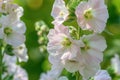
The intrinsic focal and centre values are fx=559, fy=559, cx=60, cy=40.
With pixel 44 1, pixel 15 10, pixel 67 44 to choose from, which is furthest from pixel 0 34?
pixel 44 1

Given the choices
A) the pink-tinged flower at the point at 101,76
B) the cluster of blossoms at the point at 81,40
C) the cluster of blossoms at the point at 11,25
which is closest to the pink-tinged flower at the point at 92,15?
the cluster of blossoms at the point at 81,40

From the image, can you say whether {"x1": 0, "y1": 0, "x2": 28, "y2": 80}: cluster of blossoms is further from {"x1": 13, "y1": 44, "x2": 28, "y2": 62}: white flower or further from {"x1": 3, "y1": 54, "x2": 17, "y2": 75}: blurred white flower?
{"x1": 3, "y1": 54, "x2": 17, "y2": 75}: blurred white flower

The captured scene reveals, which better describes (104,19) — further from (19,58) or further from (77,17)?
(19,58)

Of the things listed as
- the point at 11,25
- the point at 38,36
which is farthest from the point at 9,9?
the point at 38,36

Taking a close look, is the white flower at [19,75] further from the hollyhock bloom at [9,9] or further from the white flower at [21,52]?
the hollyhock bloom at [9,9]

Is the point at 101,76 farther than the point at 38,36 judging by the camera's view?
No

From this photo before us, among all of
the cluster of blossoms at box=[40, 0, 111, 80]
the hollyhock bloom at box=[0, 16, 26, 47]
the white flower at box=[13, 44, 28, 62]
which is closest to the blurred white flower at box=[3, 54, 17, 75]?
the white flower at box=[13, 44, 28, 62]

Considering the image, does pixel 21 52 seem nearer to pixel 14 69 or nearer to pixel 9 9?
pixel 14 69
